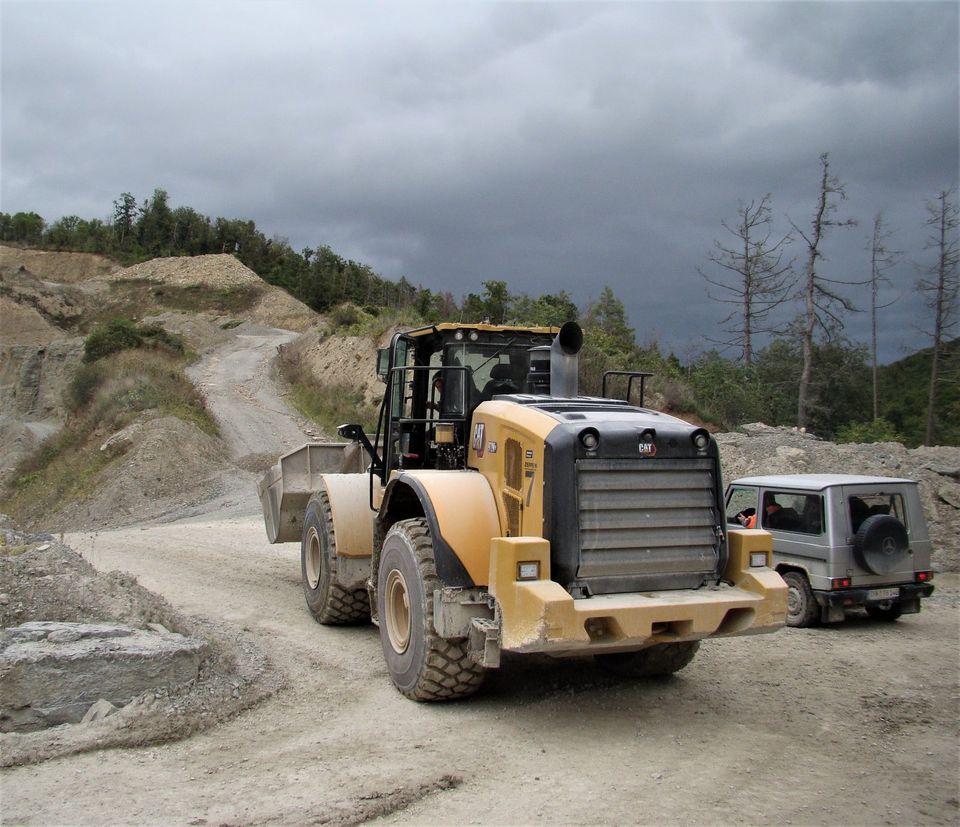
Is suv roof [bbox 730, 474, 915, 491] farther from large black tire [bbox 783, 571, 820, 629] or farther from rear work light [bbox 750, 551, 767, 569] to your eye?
rear work light [bbox 750, 551, 767, 569]

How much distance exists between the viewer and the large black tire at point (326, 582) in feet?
24.7

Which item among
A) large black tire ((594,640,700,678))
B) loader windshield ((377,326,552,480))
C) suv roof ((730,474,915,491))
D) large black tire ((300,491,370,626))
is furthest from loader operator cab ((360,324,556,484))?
suv roof ((730,474,915,491))

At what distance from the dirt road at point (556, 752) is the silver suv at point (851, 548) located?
880mm

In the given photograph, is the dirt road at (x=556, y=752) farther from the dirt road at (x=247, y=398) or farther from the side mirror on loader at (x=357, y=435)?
the dirt road at (x=247, y=398)

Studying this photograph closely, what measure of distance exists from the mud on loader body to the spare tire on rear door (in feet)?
10.3

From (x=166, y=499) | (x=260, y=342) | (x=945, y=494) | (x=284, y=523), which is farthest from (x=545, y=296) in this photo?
(x=284, y=523)

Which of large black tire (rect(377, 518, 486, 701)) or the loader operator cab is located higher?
the loader operator cab

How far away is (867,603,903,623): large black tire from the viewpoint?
28.4ft

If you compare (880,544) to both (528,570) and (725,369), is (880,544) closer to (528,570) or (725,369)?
(528,570)

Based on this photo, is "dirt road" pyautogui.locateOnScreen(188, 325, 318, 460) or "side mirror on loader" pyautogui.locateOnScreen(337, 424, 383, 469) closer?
"side mirror on loader" pyautogui.locateOnScreen(337, 424, 383, 469)

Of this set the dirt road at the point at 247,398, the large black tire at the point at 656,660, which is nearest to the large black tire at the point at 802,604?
the large black tire at the point at 656,660

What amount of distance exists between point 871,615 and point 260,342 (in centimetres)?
4184

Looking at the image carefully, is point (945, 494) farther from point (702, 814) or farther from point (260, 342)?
point (260, 342)

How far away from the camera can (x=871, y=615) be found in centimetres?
905
